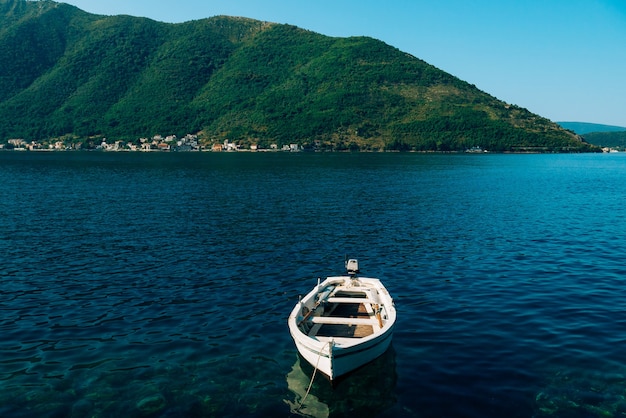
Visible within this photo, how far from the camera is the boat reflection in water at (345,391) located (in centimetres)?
1484

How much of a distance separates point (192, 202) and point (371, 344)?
52.7 m

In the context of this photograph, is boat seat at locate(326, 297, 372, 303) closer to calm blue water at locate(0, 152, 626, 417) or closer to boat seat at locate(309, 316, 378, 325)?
calm blue water at locate(0, 152, 626, 417)

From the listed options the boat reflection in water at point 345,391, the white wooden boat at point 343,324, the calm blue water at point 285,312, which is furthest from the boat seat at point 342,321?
the boat reflection in water at point 345,391

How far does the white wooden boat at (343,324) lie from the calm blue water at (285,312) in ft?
3.33

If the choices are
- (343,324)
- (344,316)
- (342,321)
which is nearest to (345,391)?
(342,321)

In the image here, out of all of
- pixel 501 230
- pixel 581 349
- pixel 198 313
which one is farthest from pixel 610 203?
pixel 198 313

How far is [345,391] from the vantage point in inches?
625

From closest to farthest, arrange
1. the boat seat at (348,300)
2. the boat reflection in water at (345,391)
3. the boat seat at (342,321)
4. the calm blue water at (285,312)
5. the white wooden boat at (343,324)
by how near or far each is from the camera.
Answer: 1. the boat reflection in water at (345,391)
2. the calm blue water at (285,312)
3. the white wooden boat at (343,324)
4. the boat seat at (342,321)
5. the boat seat at (348,300)

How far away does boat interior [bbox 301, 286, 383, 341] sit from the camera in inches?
760

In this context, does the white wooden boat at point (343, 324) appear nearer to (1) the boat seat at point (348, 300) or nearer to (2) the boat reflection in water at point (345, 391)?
(1) the boat seat at point (348, 300)

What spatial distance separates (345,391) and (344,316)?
6.41 metres

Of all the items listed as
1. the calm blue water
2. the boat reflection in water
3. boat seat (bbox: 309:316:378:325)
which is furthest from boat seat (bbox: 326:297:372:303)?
the boat reflection in water

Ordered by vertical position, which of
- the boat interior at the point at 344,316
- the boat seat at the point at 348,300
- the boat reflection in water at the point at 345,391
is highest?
the boat seat at the point at 348,300

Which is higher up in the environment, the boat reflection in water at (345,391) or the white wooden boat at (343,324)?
the white wooden boat at (343,324)
